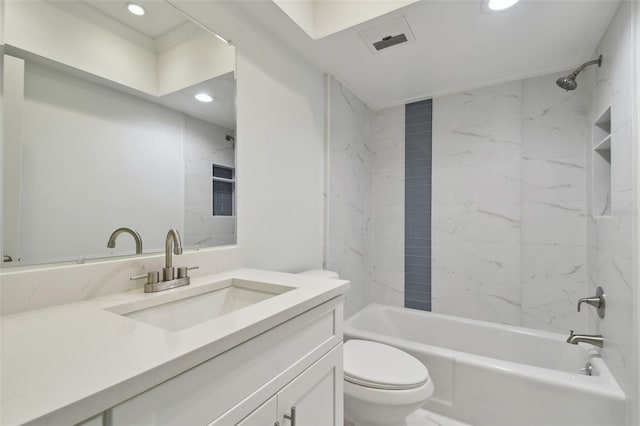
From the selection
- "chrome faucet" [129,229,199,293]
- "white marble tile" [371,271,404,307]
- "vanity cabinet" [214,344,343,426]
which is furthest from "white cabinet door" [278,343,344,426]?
"white marble tile" [371,271,404,307]

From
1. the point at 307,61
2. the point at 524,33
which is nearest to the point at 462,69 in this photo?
the point at 524,33

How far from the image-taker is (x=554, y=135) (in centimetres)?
208

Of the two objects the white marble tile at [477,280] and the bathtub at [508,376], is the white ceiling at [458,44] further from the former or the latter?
the bathtub at [508,376]

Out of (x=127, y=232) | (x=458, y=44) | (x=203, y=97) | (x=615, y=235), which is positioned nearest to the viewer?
(x=127, y=232)

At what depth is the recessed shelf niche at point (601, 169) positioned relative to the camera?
171 cm

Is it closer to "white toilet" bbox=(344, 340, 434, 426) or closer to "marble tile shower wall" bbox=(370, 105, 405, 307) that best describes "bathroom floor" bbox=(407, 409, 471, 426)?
"white toilet" bbox=(344, 340, 434, 426)

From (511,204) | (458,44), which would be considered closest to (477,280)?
(511,204)

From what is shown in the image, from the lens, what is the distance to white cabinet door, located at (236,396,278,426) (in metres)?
0.66

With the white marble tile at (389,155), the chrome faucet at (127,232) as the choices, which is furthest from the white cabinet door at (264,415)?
the white marble tile at (389,155)

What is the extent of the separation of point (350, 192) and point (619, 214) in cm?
157

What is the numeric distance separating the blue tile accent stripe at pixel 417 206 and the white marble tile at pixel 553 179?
28.0 inches

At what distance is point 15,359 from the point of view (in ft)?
1.58

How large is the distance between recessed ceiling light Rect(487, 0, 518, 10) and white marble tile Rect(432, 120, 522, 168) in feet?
3.44

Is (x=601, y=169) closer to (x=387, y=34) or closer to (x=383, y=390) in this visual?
(x=387, y=34)
